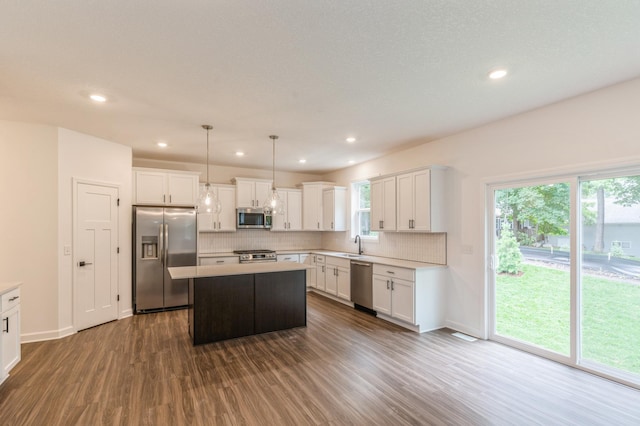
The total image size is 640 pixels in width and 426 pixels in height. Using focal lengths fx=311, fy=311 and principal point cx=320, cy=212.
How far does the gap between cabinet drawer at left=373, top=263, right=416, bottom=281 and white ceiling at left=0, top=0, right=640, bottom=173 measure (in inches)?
79.4

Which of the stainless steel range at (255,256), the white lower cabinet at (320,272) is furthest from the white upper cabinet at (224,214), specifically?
the white lower cabinet at (320,272)

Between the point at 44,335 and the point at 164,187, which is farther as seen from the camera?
the point at 164,187

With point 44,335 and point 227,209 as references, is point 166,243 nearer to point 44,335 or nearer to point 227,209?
point 227,209

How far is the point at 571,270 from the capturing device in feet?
10.8

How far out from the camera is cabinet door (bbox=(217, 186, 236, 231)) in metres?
→ 6.47

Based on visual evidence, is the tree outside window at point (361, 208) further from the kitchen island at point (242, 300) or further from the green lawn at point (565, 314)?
the green lawn at point (565, 314)

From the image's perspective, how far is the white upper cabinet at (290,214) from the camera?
7008mm

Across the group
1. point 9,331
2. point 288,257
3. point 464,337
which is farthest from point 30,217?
point 464,337

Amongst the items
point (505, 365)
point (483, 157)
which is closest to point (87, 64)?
point (483, 157)

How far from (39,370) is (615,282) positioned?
5.82 meters

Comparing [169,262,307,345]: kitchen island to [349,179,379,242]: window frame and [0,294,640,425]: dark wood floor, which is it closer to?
[0,294,640,425]: dark wood floor

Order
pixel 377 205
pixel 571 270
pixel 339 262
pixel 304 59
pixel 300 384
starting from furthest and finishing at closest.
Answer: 1. pixel 339 262
2. pixel 377 205
3. pixel 571 270
4. pixel 300 384
5. pixel 304 59

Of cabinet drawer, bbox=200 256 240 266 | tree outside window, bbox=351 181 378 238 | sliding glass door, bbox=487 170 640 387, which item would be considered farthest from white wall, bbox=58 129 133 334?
sliding glass door, bbox=487 170 640 387

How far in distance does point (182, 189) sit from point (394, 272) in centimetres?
409
